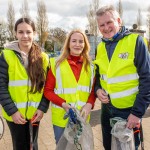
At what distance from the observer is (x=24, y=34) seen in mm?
2869

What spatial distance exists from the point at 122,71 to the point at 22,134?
1288mm

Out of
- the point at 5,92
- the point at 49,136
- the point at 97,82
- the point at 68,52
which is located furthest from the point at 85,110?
the point at 49,136

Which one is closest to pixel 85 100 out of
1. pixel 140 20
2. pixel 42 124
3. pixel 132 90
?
pixel 132 90

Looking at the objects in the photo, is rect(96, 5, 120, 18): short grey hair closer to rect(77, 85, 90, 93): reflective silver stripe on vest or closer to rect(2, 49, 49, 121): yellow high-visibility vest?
rect(77, 85, 90, 93): reflective silver stripe on vest

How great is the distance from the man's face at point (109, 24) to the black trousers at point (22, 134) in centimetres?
127

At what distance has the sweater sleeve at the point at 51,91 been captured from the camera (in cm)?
287

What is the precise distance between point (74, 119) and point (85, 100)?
308 millimetres

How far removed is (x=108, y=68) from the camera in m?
2.70

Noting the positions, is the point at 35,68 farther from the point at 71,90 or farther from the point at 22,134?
the point at 22,134

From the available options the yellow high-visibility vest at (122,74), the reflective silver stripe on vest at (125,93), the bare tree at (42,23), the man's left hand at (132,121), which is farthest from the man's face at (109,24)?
the bare tree at (42,23)

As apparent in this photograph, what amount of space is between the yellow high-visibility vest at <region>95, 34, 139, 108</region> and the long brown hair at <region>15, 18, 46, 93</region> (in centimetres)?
69

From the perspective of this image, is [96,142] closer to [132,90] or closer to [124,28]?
[132,90]

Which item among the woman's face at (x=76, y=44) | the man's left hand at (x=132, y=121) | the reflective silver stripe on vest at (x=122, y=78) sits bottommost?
the man's left hand at (x=132, y=121)

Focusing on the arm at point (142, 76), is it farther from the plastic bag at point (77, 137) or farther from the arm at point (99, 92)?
the plastic bag at point (77, 137)
